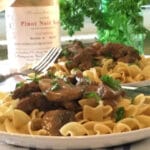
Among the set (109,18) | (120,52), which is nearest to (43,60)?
(120,52)

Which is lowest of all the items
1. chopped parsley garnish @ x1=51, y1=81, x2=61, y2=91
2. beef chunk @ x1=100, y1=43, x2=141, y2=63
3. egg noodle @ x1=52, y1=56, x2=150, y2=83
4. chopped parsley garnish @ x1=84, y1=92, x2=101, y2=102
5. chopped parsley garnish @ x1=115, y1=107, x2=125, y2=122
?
egg noodle @ x1=52, y1=56, x2=150, y2=83

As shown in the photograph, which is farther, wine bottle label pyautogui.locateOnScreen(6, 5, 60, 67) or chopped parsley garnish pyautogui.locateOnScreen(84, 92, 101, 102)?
wine bottle label pyautogui.locateOnScreen(6, 5, 60, 67)

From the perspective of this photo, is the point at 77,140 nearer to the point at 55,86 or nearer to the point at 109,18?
the point at 55,86

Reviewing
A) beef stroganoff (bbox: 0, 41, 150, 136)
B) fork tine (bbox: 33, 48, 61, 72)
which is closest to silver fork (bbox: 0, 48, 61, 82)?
fork tine (bbox: 33, 48, 61, 72)

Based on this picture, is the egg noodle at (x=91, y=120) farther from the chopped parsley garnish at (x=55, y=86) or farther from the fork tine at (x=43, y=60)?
the fork tine at (x=43, y=60)

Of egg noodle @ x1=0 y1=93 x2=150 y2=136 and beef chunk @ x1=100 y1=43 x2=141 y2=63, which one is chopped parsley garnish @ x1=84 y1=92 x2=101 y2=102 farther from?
beef chunk @ x1=100 y1=43 x2=141 y2=63

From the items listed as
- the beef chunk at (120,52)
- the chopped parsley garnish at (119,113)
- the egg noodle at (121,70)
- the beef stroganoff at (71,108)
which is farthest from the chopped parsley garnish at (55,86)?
the beef chunk at (120,52)

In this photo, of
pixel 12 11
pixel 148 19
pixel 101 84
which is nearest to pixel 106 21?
pixel 12 11
